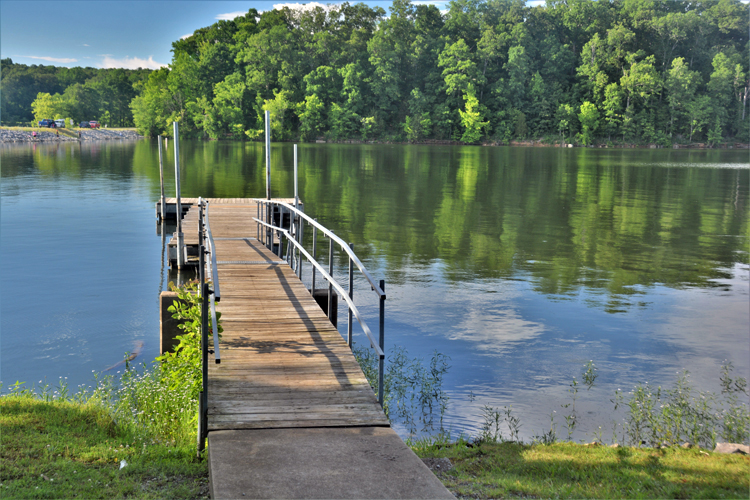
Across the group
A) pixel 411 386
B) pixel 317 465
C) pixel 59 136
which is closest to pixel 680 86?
pixel 411 386

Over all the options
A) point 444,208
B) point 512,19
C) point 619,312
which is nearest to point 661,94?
point 512,19

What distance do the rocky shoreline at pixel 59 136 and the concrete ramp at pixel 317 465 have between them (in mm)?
110147

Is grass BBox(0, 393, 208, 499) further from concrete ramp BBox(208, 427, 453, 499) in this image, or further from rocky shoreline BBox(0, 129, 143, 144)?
rocky shoreline BBox(0, 129, 143, 144)

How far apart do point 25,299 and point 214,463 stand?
1176 cm

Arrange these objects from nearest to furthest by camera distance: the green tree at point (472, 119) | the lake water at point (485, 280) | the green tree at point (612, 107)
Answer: the lake water at point (485, 280)
the green tree at point (612, 107)
the green tree at point (472, 119)

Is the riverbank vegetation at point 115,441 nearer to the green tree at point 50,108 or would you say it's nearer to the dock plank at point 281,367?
the dock plank at point 281,367

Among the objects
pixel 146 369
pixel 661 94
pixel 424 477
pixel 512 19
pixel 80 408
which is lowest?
pixel 146 369

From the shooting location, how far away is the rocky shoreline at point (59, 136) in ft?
345

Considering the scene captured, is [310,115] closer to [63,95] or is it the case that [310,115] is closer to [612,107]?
[612,107]

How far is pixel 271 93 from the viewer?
10688 centimetres

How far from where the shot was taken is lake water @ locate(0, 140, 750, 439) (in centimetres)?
1027

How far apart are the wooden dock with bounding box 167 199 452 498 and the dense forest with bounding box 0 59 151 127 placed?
469ft

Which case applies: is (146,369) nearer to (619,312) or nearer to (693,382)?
(693,382)

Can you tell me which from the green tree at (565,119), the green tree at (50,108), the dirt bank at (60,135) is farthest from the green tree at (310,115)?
the green tree at (50,108)
